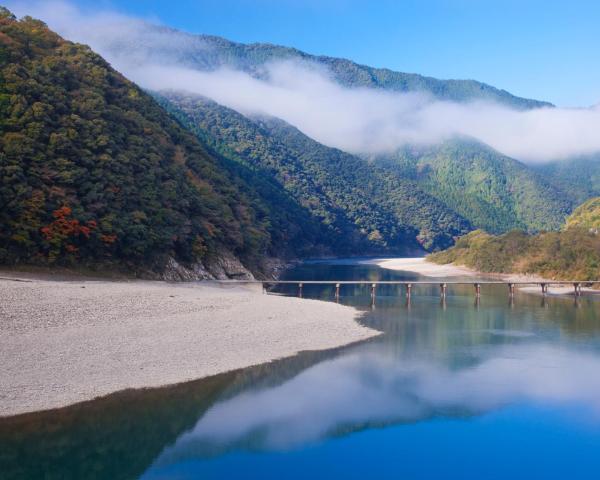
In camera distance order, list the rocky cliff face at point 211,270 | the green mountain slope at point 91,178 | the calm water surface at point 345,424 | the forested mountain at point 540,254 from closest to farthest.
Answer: the calm water surface at point 345,424 → the green mountain slope at point 91,178 → the rocky cliff face at point 211,270 → the forested mountain at point 540,254

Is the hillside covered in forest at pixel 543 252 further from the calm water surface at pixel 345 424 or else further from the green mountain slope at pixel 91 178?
the calm water surface at pixel 345 424

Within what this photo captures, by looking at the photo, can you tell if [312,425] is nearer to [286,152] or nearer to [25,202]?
[25,202]

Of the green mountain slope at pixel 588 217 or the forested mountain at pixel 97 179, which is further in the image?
the green mountain slope at pixel 588 217

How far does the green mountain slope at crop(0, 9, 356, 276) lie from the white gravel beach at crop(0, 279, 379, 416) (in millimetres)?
5158

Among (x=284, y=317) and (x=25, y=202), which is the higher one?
(x=25, y=202)

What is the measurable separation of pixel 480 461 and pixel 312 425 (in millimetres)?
5592

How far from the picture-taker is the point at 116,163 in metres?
50.3

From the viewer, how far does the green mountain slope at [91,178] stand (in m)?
41.5

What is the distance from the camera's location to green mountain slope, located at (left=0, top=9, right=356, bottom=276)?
41500mm

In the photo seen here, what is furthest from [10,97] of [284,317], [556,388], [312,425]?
[556,388]

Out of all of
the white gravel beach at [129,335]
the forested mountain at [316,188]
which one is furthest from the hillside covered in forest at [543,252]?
the forested mountain at [316,188]

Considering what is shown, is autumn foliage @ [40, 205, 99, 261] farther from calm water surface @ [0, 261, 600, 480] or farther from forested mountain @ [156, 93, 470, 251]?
forested mountain @ [156, 93, 470, 251]

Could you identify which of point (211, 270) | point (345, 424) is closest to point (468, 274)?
point (211, 270)

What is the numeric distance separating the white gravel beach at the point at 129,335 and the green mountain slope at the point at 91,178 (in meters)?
5.16
